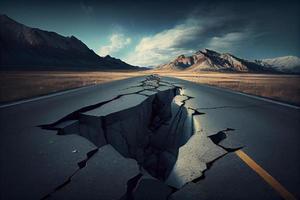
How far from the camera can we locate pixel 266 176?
7.73 feet

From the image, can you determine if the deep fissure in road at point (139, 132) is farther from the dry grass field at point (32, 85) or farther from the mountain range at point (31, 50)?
the mountain range at point (31, 50)

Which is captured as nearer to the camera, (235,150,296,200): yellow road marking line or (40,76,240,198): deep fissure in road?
(235,150,296,200): yellow road marking line

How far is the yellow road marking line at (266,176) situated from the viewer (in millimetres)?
2008

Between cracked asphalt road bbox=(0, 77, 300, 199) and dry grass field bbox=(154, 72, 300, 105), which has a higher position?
cracked asphalt road bbox=(0, 77, 300, 199)

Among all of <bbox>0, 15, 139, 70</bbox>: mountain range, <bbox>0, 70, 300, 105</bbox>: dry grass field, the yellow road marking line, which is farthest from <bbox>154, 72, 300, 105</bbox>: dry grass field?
<bbox>0, 15, 139, 70</bbox>: mountain range

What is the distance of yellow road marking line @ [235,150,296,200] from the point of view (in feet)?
6.59

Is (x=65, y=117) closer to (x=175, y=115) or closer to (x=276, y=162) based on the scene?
(x=175, y=115)

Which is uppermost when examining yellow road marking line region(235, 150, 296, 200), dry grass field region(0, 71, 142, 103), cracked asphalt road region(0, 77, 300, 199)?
yellow road marking line region(235, 150, 296, 200)

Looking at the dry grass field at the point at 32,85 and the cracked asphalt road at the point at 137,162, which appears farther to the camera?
the dry grass field at the point at 32,85

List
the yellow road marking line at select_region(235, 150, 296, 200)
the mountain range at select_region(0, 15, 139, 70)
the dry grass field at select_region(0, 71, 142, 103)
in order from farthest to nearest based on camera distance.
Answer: the mountain range at select_region(0, 15, 139, 70)
the dry grass field at select_region(0, 71, 142, 103)
the yellow road marking line at select_region(235, 150, 296, 200)

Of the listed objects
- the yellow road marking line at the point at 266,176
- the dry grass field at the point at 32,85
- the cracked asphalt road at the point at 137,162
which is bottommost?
the dry grass field at the point at 32,85

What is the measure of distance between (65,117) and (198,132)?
3420 mm

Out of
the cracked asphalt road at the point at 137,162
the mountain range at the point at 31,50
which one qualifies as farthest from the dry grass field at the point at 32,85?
the mountain range at the point at 31,50

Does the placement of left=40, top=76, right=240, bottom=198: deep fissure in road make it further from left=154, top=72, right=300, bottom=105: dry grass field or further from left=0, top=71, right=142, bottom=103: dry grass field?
left=0, top=71, right=142, bottom=103: dry grass field
